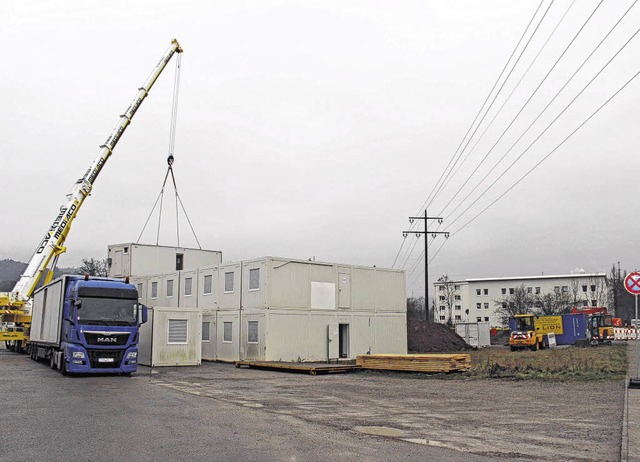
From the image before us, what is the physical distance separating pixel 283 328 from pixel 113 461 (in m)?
26.1

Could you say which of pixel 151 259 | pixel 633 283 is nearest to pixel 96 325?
pixel 633 283

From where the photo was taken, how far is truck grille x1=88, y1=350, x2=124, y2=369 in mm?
22328

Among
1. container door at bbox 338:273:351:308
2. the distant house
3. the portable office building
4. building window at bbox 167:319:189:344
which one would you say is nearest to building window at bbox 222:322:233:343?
building window at bbox 167:319:189:344

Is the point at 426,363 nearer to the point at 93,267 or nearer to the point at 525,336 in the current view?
the point at 525,336

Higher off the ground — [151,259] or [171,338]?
[151,259]

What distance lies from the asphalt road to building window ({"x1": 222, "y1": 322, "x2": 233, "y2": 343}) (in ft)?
64.9

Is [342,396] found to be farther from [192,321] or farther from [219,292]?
[219,292]

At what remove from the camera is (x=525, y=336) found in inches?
1919

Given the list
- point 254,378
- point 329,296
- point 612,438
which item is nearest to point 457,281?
point 329,296

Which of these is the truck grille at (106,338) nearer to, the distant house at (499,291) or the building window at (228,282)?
the building window at (228,282)

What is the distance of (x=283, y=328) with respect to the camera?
113ft

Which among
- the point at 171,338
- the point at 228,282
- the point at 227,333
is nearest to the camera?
the point at 171,338

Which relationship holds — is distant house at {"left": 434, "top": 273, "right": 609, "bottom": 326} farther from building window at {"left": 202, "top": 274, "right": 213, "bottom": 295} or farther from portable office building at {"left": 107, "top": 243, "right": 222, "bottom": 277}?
building window at {"left": 202, "top": 274, "right": 213, "bottom": 295}

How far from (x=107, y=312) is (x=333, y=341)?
1671 centimetres
